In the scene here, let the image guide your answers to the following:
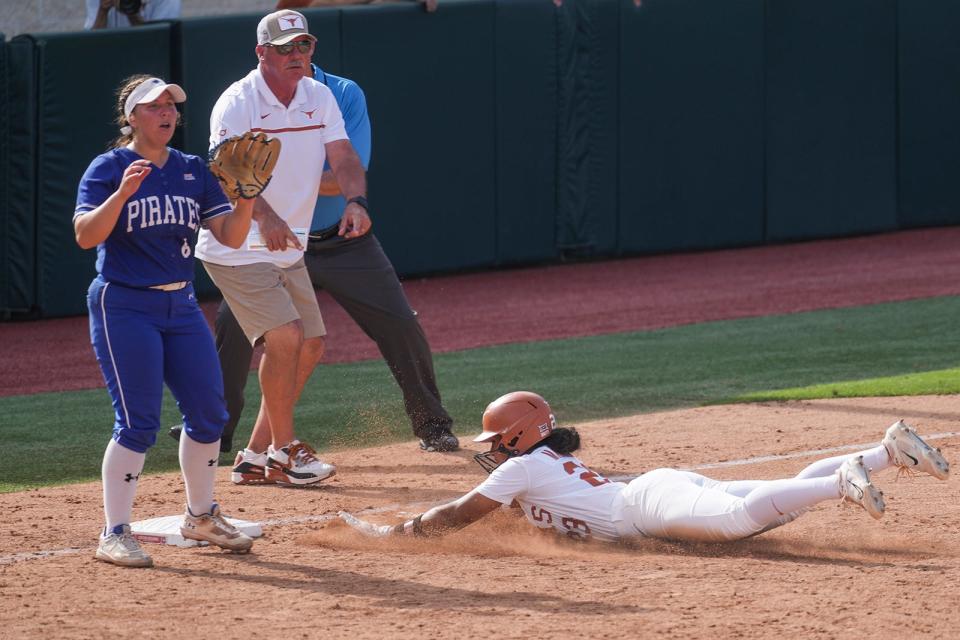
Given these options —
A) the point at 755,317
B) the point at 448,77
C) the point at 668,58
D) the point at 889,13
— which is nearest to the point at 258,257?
the point at 755,317

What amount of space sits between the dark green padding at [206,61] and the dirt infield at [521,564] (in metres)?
5.97

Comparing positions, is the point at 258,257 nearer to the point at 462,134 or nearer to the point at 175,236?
the point at 175,236

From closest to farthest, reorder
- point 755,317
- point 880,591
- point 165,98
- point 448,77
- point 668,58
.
A: point 880,591, point 165,98, point 755,317, point 448,77, point 668,58

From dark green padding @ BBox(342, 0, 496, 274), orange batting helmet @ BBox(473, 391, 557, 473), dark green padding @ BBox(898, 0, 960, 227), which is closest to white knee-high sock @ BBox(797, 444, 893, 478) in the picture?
orange batting helmet @ BBox(473, 391, 557, 473)

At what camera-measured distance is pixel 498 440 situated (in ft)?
18.4

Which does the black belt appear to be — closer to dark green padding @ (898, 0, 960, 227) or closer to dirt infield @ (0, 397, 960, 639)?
dirt infield @ (0, 397, 960, 639)

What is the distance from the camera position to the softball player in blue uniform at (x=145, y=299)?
5297 mm

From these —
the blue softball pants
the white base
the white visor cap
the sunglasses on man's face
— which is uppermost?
the sunglasses on man's face

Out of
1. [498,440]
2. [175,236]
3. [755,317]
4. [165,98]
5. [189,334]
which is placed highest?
[165,98]

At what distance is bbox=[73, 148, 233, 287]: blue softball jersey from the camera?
529 cm

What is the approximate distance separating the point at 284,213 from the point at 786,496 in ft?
9.67

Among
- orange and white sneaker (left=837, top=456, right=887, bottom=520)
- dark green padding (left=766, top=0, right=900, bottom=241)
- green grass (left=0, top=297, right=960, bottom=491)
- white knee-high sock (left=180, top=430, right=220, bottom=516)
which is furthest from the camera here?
dark green padding (left=766, top=0, right=900, bottom=241)

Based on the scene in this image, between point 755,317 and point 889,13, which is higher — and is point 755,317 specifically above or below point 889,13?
below

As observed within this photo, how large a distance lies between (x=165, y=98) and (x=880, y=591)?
3.06m
